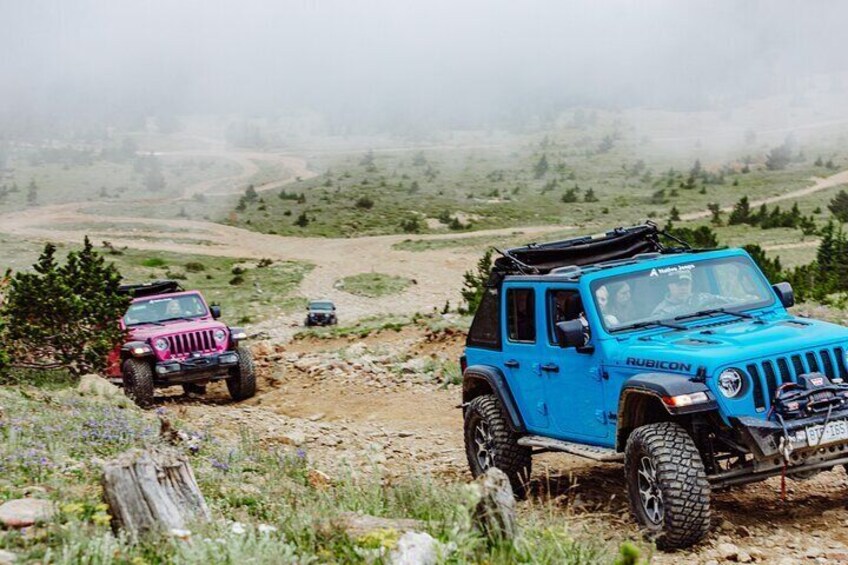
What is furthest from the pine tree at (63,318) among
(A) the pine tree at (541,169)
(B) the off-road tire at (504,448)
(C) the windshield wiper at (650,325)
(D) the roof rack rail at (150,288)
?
(A) the pine tree at (541,169)

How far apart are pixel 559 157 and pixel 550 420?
8882 centimetres

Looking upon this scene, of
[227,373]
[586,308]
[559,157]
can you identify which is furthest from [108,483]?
[559,157]

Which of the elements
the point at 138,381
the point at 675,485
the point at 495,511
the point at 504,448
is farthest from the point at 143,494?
the point at 138,381

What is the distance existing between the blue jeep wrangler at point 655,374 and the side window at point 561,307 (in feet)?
0.04

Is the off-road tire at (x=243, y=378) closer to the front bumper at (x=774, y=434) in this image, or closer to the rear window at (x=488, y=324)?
the rear window at (x=488, y=324)

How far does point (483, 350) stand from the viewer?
400 inches

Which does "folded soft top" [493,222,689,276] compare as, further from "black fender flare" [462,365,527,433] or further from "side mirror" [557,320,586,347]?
"side mirror" [557,320,586,347]

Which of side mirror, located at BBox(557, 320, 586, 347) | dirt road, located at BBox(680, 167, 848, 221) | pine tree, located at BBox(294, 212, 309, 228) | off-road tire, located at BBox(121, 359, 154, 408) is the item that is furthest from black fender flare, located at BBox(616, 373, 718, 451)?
pine tree, located at BBox(294, 212, 309, 228)

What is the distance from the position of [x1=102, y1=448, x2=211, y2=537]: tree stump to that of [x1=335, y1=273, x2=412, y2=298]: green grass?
111 feet

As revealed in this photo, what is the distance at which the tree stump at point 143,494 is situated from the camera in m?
5.60

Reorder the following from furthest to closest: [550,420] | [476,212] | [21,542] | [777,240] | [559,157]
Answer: [559,157] < [476,212] < [777,240] < [550,420] < [21,542]

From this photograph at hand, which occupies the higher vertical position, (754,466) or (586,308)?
(586,308)

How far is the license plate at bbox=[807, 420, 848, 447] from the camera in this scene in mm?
7250

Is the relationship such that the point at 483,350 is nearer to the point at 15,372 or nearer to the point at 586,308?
the point at 586,308
